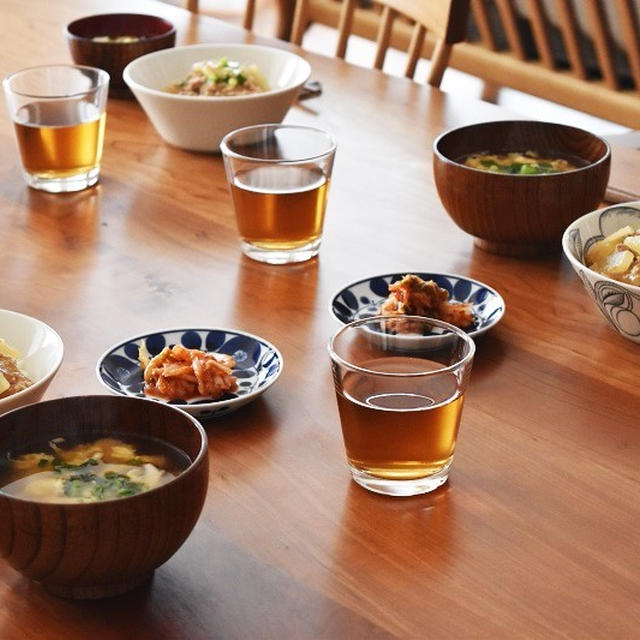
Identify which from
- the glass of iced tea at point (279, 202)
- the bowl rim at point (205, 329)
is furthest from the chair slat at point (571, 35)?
the bowl rim at point (205, 329)

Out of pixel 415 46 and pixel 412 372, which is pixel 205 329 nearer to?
pixel 412 372

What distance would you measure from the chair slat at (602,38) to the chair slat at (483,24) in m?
0.39

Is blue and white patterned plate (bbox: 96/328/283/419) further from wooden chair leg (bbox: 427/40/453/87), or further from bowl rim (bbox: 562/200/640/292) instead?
wooden chair leg (bbox: 427/40/453/87)

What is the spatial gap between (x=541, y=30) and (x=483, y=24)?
0.87ft

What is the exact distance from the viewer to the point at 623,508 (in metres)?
0.98

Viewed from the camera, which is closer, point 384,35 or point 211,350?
point 211,350

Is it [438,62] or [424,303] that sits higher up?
[424,303]

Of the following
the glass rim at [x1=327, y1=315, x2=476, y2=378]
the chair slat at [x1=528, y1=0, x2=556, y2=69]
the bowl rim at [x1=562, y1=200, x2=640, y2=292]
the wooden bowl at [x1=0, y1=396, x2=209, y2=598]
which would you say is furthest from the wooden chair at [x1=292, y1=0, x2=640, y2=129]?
the wooden bowl at [x1=0, y1=396, x2=209, y2=598]

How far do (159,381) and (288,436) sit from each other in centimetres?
13

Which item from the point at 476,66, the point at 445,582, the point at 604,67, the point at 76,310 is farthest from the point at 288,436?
the point at 476,66

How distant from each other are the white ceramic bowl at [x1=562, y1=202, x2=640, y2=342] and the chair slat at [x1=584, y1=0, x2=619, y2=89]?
7.47 feet

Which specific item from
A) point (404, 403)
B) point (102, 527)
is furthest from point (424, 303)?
point (102, 527)

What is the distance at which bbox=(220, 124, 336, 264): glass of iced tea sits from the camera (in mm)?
1458

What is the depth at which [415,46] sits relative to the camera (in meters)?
2.36
